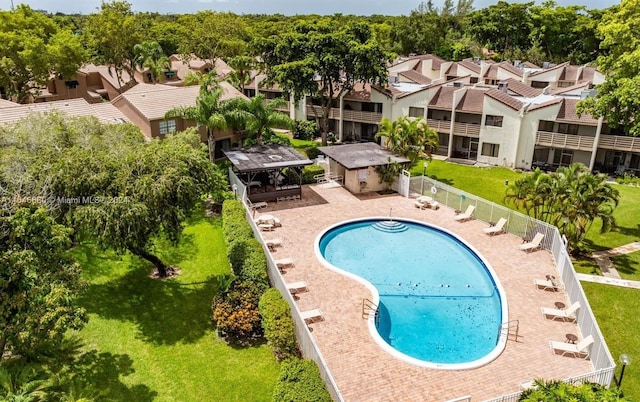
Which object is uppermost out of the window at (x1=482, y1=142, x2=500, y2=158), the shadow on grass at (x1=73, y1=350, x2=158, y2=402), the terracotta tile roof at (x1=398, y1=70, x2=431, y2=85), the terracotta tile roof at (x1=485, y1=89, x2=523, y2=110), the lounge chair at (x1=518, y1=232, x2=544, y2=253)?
the terracotta tile roof at (x1=398, y1=70, x2=431, y2=85)

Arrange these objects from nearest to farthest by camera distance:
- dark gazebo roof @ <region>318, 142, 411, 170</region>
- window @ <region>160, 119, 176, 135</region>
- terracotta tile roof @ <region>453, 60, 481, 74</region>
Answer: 1. dark gazebo roof @ <region>318, 142, 411, 170</region>
2. window @ <region>160, 119, 176, 135</region>
3. terracotta tile roof @ <region>453, 60, 481, 74</region>

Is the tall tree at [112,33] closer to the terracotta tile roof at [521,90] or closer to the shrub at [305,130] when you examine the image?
the shrub at [305,130]

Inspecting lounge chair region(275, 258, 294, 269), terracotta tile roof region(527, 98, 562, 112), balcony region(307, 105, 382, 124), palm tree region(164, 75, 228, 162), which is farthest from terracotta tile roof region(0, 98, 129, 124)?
terracotta tile roof region(527, 98, 562, 112)

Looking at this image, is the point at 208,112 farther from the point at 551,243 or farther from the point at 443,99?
the point at 551,243

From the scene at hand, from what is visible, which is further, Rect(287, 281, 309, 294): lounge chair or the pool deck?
Rect(287, 281, 309, 294): lounge chair

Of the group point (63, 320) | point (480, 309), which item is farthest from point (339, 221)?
point (63, 320)

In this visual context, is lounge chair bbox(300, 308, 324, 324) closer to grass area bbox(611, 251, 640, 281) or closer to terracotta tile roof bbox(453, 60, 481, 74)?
grass area bbox(611, 251, 640, 281)
